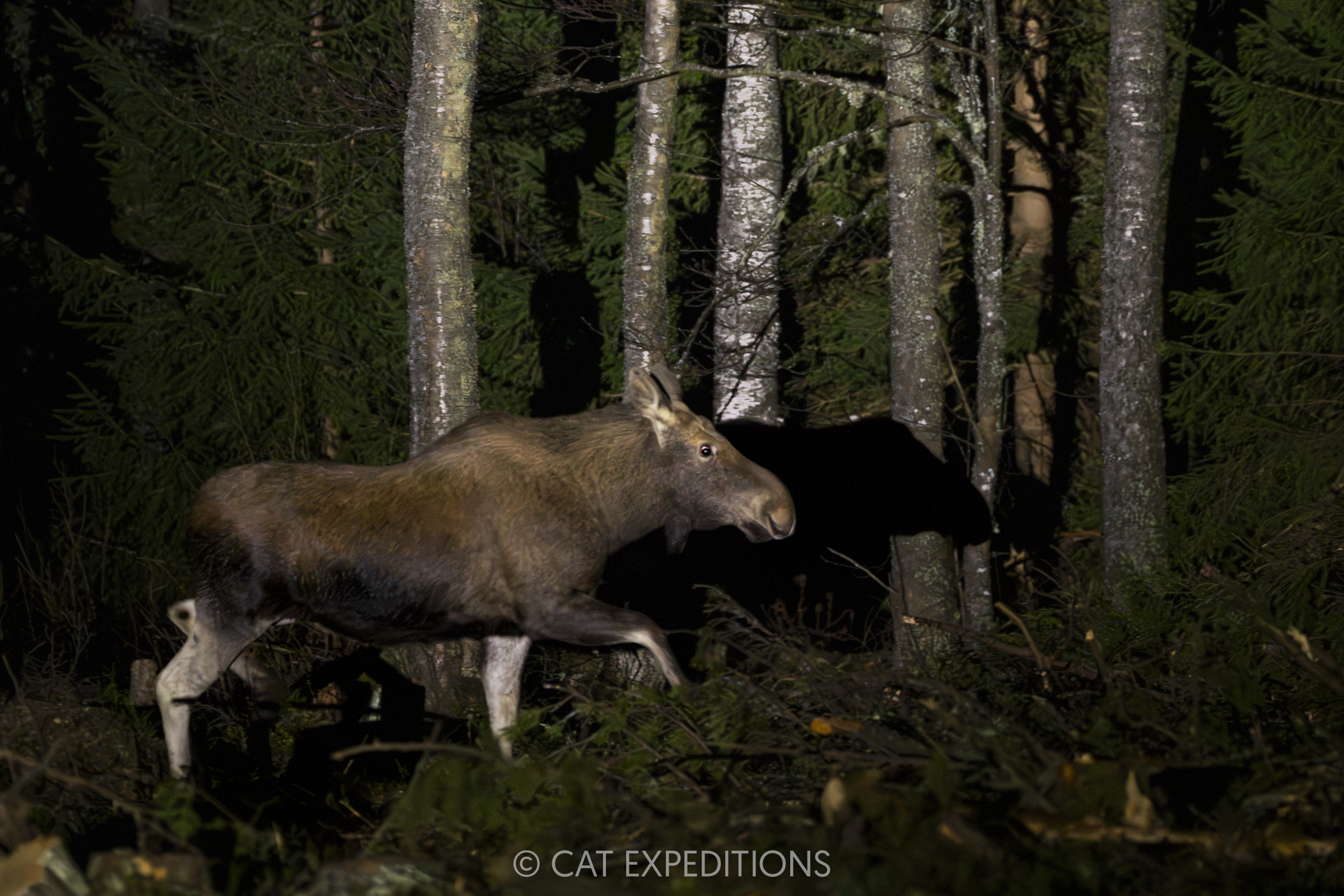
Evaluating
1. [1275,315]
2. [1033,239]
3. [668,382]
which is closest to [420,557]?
[668,382]

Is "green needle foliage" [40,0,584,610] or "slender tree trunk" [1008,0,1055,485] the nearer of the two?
"green needle foliage" [40,0,584,610]

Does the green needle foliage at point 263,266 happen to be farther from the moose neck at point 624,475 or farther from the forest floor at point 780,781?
the forest floor at point 780,781

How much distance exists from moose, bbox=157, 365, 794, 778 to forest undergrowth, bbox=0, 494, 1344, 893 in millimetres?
403

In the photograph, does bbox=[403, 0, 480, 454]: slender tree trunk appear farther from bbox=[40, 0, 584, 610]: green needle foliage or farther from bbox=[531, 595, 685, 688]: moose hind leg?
bbox=[40, 0, 584, 610]: green needle foliage

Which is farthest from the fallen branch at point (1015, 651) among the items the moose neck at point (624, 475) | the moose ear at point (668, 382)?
the moose ear at point (668, 382)

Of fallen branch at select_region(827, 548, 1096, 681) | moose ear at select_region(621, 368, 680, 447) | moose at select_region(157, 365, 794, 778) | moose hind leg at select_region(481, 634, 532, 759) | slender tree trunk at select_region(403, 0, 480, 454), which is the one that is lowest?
moose hind leg at select_region(481, 634, 532, 759)

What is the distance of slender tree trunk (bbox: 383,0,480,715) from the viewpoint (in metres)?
7.25

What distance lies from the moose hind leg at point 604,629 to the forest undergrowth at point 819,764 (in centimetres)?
18

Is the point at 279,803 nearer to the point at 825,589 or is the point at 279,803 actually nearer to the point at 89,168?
the point at 825,589

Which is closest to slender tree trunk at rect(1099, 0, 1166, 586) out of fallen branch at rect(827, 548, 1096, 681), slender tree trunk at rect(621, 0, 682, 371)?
fallen branch at rect(827, 548, 1096, 681)

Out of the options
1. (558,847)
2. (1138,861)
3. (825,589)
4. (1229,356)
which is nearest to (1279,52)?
(1229,356)

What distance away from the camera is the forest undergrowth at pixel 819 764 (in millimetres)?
3652

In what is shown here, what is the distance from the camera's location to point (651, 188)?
7.90 meters

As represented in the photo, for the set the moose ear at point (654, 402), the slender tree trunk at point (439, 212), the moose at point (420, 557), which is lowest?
the moose at point (420, 557)
